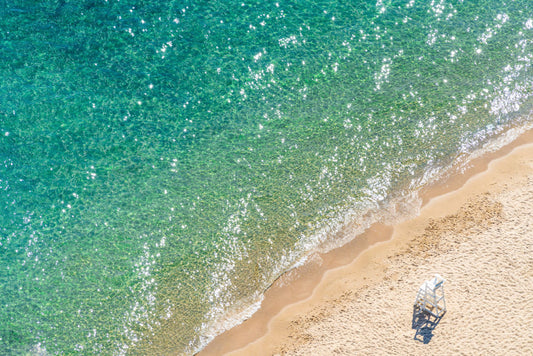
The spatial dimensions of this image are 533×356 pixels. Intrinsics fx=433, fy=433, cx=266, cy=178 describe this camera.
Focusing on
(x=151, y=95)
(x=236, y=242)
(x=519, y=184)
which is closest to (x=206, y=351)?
(x=236, y=242)

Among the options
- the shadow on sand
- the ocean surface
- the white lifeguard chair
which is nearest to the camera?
the white lifeguard chair

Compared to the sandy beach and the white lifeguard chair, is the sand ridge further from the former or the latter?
the white lifeguard chair

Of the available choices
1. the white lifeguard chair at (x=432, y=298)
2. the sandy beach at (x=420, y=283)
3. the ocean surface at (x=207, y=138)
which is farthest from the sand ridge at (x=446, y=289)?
the ocean surface at (x=207, y=138)

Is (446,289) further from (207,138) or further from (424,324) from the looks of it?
(207,138)

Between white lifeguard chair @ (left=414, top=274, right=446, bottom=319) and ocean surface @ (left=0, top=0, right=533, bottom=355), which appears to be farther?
ocean surface @ (left=0, top=0, right=533, bottom=355)

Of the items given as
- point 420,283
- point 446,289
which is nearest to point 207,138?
point 420,283

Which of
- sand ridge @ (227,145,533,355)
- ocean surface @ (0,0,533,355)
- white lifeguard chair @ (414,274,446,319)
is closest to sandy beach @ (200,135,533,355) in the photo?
sand ridge @ (227,145,533,355)
